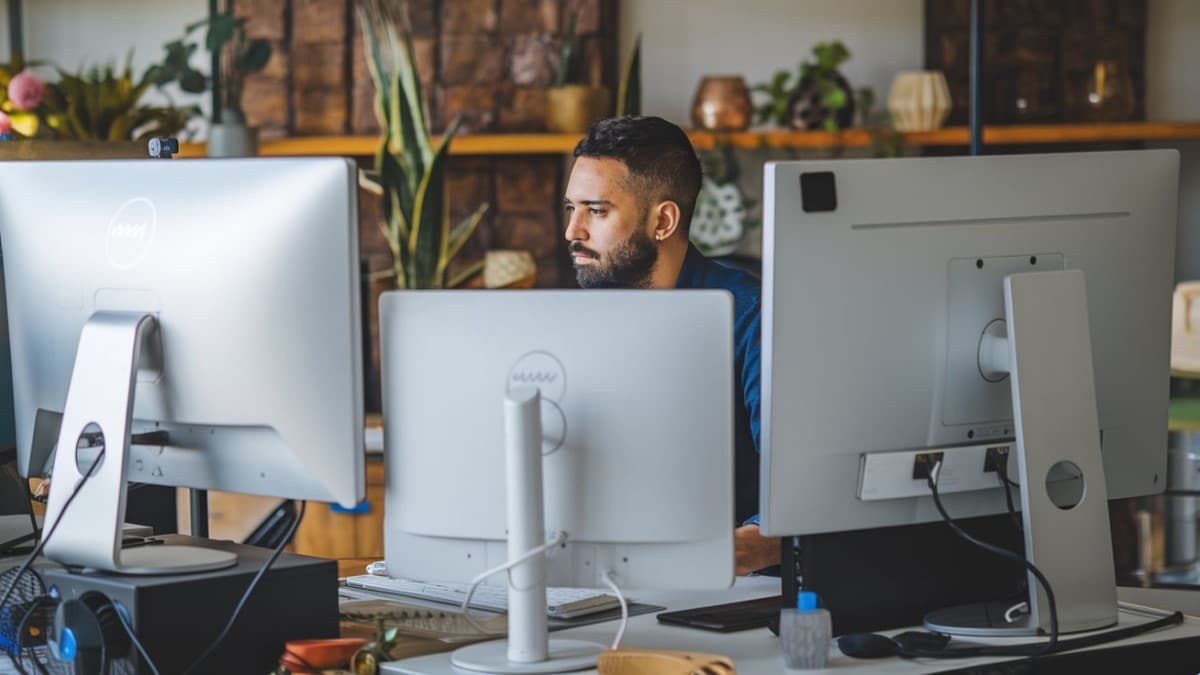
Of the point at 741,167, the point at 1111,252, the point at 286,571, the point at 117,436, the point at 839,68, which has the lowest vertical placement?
the point at 286,571

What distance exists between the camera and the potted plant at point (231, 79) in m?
4.23

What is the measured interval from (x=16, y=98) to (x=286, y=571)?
1618 mm

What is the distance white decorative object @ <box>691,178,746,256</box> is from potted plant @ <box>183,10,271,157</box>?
4.17 feet

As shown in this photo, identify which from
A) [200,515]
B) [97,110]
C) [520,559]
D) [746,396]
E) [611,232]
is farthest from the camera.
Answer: [97,110]

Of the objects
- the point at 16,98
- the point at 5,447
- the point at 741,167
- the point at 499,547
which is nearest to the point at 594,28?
the point at 741,167

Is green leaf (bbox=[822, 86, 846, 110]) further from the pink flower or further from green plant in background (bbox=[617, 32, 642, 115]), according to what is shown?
the pink flower

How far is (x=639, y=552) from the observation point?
66.5 inches

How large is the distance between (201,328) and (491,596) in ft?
1.77

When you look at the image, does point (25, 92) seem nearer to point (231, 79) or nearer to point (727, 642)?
point (231, 79)

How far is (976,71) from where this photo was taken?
376 cm

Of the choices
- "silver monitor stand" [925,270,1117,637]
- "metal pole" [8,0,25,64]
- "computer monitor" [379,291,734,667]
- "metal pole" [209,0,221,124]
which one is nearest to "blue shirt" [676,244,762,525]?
"silver monitor stand" [925,270,1117,637]

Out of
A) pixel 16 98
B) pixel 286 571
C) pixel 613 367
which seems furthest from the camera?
pixel 16 98

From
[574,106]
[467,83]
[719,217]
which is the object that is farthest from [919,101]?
[467,83]

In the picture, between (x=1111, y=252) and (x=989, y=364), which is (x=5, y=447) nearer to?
(x=989, y=364)
